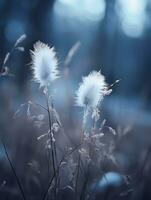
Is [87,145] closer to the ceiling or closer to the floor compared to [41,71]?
closer to the floor

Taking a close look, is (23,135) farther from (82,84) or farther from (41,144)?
(82,84)

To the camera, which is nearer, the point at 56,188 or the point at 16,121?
the point at 56,188

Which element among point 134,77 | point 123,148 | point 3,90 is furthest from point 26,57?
point 134,77

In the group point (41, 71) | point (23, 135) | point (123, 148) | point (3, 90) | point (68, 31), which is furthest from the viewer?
point (68, 31)
